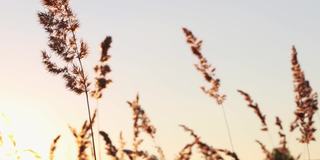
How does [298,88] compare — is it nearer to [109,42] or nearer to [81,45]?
[109,42]

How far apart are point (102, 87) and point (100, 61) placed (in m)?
0.33

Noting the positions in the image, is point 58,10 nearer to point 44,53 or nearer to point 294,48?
point 44,53

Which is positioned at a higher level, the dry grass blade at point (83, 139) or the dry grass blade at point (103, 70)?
the dry grass blade at point (103, 70)

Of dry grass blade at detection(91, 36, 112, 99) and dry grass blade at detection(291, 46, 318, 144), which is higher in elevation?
dry grass blade at detection(91, 36, 112, 99)

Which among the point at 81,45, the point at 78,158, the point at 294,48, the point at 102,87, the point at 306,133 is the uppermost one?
the point at 81,45

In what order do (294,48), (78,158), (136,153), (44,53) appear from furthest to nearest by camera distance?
(44,53), (294,48), (78,158), (136,153)

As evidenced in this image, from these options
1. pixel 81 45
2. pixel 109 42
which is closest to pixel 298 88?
pixel 109 42

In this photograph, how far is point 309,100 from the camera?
534cm

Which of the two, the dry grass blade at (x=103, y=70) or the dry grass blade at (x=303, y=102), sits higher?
the dry grass blade at (x=103, y=70)

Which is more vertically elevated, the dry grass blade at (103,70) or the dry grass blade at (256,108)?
the dry grass blade at (103,70)

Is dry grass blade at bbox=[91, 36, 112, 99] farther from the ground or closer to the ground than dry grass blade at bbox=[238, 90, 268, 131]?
farther from the ground

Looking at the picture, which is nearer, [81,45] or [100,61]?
[100,61]

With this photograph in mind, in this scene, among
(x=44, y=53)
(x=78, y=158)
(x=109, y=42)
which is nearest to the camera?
(x=78, y=158)

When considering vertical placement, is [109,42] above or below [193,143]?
above
